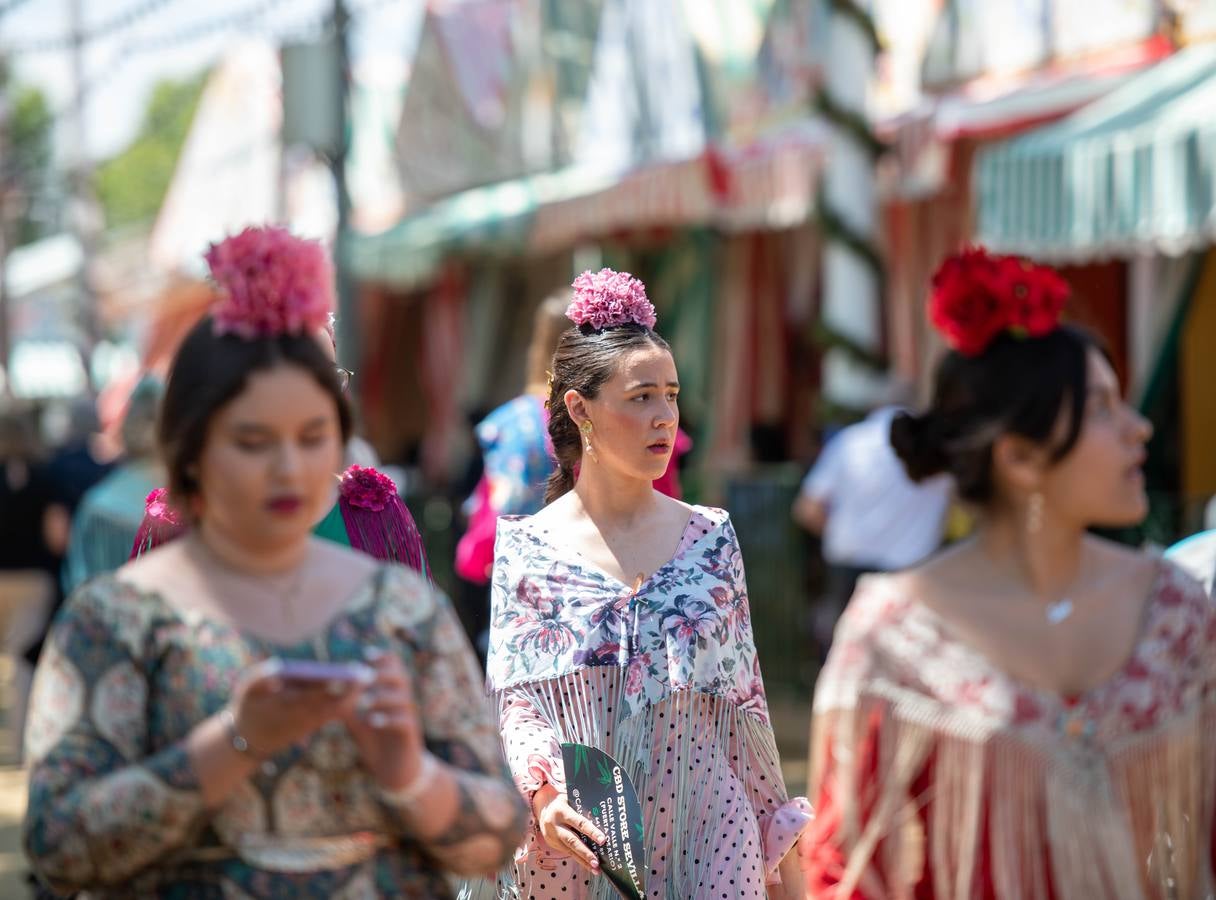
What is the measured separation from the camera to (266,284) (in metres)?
2.99

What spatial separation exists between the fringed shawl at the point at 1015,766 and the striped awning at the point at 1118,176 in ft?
19.3

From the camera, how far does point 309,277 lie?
304cm

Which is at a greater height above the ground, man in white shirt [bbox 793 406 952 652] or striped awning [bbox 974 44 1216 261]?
striped awning [bbox 974 44 1216 261]

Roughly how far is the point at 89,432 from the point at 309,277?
11.0 meters

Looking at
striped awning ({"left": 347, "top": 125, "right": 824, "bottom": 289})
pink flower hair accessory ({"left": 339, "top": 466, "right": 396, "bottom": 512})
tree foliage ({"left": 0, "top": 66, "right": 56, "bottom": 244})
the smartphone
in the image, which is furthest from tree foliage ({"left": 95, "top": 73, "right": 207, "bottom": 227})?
the smartphone

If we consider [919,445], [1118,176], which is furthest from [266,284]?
[1118,176]

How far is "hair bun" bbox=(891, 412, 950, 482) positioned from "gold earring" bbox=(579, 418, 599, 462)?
→ 48.7 inches

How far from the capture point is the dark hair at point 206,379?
9.55 ft

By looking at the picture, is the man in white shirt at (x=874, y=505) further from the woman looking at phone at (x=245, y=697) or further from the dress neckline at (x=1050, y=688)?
the woman looking at phone at (x=245, y=697)

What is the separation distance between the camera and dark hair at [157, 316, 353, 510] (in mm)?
2910

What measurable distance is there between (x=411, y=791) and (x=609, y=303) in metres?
2.13

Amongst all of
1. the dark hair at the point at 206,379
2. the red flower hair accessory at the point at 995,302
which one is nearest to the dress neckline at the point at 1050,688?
the red flower hair accessory at the point at 995,302

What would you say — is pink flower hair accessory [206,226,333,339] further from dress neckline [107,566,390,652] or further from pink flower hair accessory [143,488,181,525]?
pink flower hair accessory [143,488,181,525]

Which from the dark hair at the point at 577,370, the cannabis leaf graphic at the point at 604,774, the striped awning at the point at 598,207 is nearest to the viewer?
the cannabis leaf graphic at the point at 604,774
